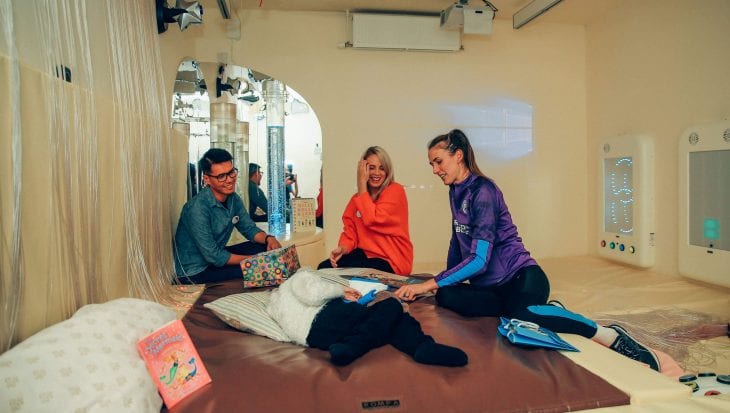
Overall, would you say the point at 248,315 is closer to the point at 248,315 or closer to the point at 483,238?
the point at 248,315

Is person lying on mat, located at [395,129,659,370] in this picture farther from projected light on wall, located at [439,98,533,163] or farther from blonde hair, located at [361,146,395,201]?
projected light on wall, located at [439,98,533,163]

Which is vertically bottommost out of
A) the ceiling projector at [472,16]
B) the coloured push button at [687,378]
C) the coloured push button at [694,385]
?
the coloured push button at [687,378]

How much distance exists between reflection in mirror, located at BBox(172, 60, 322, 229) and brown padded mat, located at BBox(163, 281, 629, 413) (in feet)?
6.19

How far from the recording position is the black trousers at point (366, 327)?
1.57 metres

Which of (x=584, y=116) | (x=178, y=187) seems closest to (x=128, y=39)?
(x=178, y=187)

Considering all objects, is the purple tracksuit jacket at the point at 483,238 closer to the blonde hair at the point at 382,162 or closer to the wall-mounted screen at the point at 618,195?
the blonde hair at the point at 382,162

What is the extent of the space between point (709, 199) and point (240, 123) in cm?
321

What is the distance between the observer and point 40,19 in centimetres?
143

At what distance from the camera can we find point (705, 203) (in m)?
2.97

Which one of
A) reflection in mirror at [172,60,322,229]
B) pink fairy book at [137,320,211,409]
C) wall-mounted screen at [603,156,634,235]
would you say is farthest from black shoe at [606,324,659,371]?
reflection in mirror at [172,60,322,229]

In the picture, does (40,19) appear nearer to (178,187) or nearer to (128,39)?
(128,39)

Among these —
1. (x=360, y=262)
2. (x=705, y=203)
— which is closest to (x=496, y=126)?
(x=705, y=203)

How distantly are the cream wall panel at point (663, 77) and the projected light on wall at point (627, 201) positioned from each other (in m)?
0.09

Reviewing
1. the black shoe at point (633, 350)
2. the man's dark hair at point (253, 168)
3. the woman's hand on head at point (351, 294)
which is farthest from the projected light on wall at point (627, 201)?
the man's dark hair at point (253, 168)
